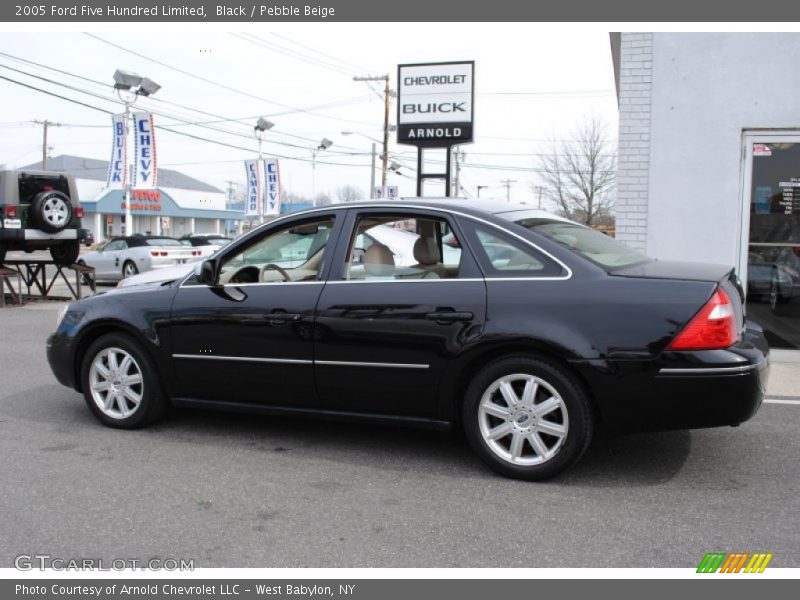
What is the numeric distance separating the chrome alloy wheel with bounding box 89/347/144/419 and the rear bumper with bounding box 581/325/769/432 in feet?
10.4

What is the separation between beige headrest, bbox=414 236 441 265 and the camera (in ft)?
15.3

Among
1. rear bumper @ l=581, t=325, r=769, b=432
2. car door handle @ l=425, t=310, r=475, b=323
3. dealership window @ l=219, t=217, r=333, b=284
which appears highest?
dealership window @ l=219, t=217, r=333, b=284

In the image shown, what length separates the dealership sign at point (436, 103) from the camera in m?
10.4

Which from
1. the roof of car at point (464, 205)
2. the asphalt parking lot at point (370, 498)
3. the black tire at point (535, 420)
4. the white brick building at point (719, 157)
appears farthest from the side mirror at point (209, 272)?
the white brick building at point (719, 157)

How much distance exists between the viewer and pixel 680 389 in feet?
12.5

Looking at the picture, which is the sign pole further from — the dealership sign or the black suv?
the black suv

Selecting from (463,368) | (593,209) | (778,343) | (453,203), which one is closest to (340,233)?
(453,203)

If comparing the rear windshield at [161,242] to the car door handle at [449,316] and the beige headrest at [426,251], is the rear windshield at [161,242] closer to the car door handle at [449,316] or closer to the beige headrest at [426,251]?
the beige headrest at [426,251]

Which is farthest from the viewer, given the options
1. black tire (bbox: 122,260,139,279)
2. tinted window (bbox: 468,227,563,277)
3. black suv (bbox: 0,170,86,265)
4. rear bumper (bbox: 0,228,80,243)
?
black tire (bbox: 122,260,139,279)

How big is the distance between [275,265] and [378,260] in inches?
33.9

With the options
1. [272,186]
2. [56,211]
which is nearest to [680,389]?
[56,211]

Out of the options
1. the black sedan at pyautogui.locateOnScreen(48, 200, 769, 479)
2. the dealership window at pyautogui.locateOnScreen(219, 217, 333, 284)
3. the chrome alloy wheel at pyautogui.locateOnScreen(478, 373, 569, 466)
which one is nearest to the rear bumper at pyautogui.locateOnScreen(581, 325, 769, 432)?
the black sedan at pyautogui.locateOnScreen(48, 200, 769, 479)

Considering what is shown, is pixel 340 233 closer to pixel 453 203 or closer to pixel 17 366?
pixel 453 203

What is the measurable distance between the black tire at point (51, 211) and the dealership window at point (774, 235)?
39.1 feet
